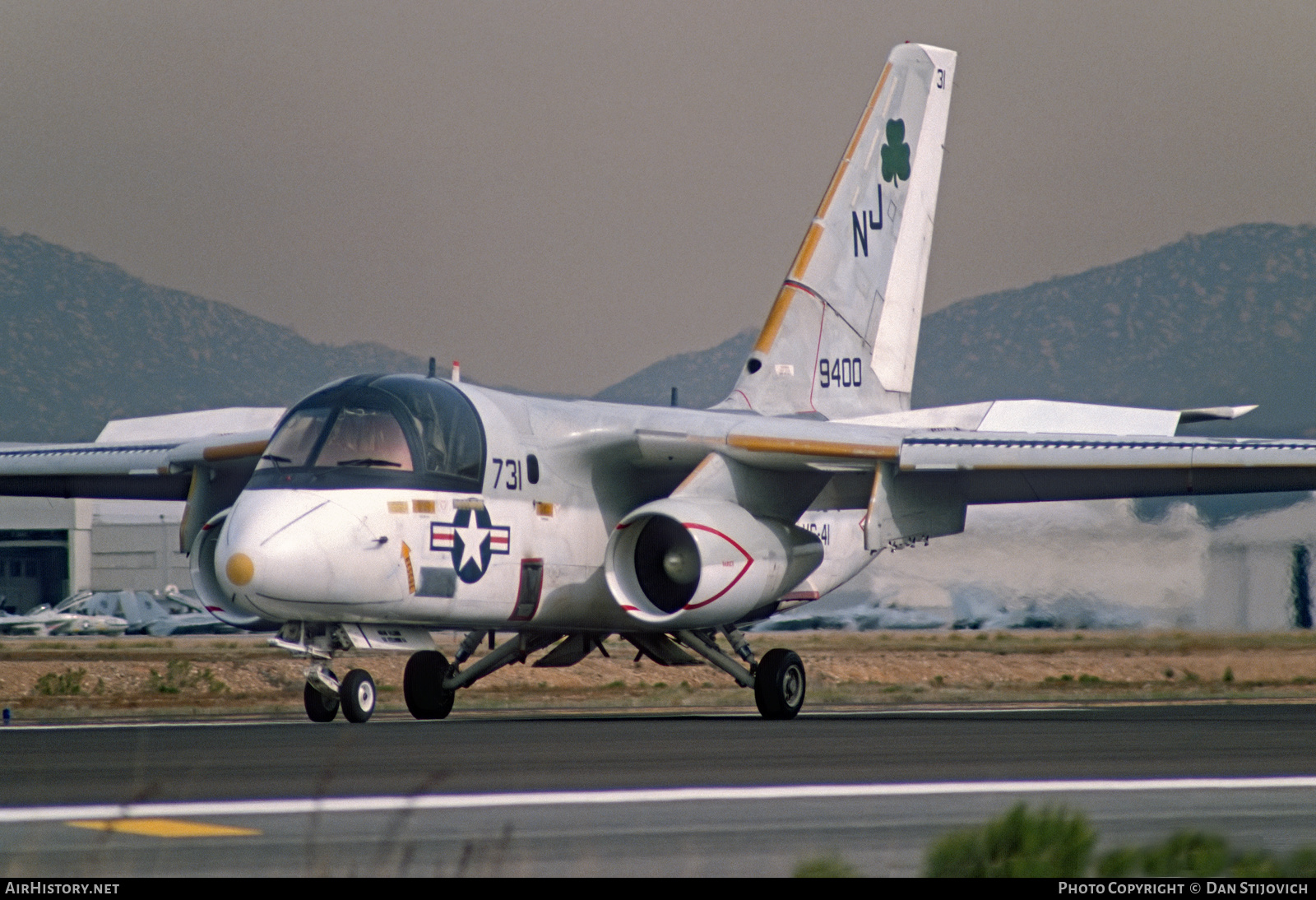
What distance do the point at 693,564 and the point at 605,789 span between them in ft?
23.5

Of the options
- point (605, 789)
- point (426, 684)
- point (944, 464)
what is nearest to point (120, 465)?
point (426, 684)

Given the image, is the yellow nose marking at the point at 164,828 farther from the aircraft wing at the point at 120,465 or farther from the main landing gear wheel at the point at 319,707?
the aircraft wing at the point at 120,465

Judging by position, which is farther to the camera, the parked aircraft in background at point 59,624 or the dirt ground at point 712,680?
the parked aircraft in background at point 59,624

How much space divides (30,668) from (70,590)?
39.7m

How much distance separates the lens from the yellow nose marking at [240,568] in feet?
42.1

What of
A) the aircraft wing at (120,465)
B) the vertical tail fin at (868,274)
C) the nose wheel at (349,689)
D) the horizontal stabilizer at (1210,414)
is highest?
the vertical tail fin at (868,274)

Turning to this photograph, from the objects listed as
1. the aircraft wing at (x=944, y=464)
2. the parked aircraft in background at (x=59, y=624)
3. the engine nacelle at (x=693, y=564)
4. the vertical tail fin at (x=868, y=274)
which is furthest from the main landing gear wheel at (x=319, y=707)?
the parked aircraft in background at (x=59, y=624)

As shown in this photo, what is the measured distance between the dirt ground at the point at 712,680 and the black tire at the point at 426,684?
4530 millimetres

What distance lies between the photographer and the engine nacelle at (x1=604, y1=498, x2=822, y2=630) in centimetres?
1530

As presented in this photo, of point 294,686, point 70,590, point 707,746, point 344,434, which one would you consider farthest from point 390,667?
point 70,590

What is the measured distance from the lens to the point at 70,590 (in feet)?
211

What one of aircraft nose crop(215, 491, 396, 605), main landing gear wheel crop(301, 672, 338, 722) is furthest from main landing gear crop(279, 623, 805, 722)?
aircraft nose crop(215, 491, 396, 605)

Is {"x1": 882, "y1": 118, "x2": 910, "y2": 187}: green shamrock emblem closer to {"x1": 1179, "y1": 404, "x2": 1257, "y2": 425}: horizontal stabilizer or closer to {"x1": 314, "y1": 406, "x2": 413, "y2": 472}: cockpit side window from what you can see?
{"x1": 1179, "y1": 404, "x2": 1257, "y2": 425}: horizontal stabilizer

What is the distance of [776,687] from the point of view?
16859mm
